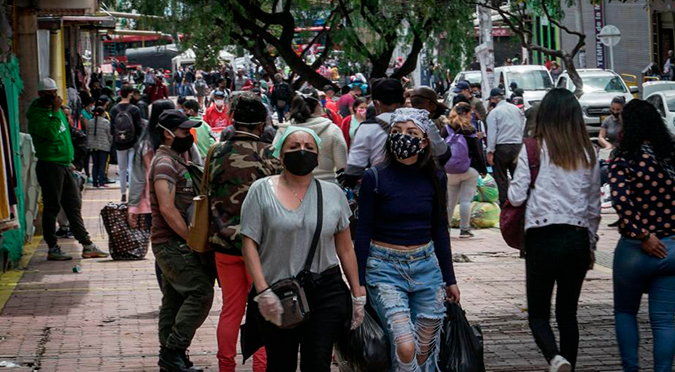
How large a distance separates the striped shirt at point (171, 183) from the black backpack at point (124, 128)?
10700 mm

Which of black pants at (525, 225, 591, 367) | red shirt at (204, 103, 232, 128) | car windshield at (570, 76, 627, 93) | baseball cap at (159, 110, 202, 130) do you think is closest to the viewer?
black pants at (525, 225, 591, 367)

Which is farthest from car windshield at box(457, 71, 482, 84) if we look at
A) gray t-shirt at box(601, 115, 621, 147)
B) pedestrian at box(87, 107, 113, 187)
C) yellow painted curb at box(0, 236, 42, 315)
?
yellow painted curb at box(0, 236, 42, 315)

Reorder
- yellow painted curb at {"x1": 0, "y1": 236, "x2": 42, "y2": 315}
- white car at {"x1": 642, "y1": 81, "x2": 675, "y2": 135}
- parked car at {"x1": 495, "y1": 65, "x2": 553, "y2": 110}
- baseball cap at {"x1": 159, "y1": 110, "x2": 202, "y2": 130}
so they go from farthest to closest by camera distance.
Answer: parked car at {"x1": 495, "y1": 65, "x2": 553, "y2": 110} < white car at {"x1": 642, "y1": 81, "x2": 675, "y2": 135} < yellow painted curb at {"x1": 0, "y1": 236, "x2": 42, "y2": 315} < baseball cap at {"x1": 159, "y1": 110, "x2": 202, "y2": 130}

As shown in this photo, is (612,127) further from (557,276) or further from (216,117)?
(557,276)

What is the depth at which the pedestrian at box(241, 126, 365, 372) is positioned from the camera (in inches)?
226

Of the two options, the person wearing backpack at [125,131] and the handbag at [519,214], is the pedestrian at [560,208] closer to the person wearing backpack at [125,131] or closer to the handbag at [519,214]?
the handbag at [519,214]

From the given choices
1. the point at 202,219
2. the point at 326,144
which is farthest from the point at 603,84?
the point at 202,219

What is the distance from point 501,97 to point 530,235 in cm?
1101

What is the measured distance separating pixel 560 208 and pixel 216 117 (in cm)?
1480

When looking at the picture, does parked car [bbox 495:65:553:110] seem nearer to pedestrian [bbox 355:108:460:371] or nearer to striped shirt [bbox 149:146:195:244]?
striped shirt [bbox 149:146:195:244]

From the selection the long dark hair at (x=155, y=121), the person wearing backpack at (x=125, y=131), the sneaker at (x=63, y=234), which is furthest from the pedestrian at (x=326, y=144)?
the person wearing backpack at (x=125, y=131)

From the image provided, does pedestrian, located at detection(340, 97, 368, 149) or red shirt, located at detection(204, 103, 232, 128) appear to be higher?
red shirt, located at detection(204, 103, 232, 128)

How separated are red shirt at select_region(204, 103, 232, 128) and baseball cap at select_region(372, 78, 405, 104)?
1261 centimetres

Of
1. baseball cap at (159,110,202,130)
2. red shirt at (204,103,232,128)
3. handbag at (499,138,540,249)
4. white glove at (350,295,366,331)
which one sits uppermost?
red shirt at (204,103,232,128)
